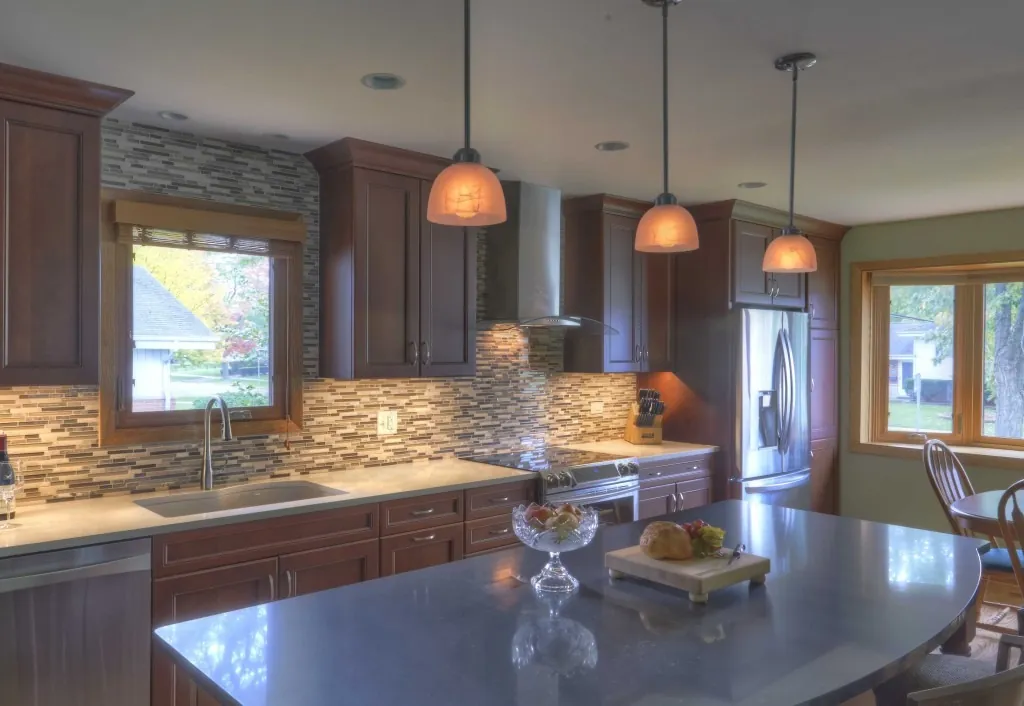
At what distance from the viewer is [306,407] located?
342cm

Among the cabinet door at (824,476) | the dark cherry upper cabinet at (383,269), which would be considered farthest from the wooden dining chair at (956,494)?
the dark cherry upper cabinet at (383,269)

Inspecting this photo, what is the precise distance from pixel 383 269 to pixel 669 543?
1.98 m

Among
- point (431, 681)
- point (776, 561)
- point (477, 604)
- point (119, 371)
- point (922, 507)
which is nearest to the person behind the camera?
point (431, 681)

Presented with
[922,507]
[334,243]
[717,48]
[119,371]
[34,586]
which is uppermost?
[717,48]

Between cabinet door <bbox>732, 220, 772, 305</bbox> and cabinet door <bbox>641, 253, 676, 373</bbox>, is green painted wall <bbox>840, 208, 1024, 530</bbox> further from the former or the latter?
cabinet door <bbox>641, 253, 676, 373</bbox>

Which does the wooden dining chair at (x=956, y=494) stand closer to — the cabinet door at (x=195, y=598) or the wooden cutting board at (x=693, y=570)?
the wooden cutting board at (x=693, y=570)

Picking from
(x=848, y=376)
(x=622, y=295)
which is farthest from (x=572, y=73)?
(x=848, y=376)

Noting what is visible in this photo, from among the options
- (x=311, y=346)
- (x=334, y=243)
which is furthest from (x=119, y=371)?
(x=334, y=243)

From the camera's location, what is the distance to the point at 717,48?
2.22 metres

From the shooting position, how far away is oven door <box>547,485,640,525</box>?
11.8 ft

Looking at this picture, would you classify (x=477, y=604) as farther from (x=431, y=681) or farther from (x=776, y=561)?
(x=776, y=561)

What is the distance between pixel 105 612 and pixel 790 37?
263 centimetres

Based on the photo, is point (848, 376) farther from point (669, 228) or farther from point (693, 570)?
point (693, 570)

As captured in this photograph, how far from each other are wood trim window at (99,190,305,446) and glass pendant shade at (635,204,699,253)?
182 centimetres
